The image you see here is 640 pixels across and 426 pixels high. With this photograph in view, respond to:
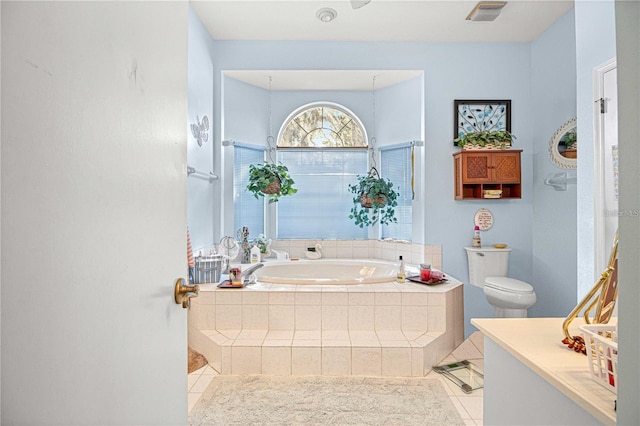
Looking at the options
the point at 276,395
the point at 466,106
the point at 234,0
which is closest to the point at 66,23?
the point at 276,395

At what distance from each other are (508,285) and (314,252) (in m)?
1.95

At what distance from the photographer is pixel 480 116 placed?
341 cm

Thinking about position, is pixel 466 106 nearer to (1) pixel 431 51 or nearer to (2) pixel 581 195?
(1) pixel 431 51

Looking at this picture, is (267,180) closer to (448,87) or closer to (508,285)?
(448,87)

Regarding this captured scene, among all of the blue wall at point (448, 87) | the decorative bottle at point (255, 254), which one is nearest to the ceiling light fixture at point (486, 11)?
the blue wall at point (448, 87)

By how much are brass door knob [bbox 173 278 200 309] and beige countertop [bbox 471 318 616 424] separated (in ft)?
2.98

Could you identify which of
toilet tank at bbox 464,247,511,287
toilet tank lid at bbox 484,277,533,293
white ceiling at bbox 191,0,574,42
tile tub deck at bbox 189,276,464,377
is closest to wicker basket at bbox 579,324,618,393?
tile tub deck at bbox 189,276,464,377

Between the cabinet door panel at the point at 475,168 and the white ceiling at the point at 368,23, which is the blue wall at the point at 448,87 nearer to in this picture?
the white ceiling at the point at 368,23

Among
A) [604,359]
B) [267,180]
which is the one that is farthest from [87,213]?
[267,180]

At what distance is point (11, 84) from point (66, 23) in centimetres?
15

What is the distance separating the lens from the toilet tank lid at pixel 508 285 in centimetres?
281

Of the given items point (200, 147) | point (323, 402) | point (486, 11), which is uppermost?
point (486, 11)

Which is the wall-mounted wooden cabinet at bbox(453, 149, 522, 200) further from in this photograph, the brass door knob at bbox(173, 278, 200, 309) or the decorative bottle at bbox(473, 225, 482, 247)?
the brass door knob at bbox(173, 278, 200, 309)

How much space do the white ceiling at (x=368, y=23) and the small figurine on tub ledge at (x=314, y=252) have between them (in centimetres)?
188
